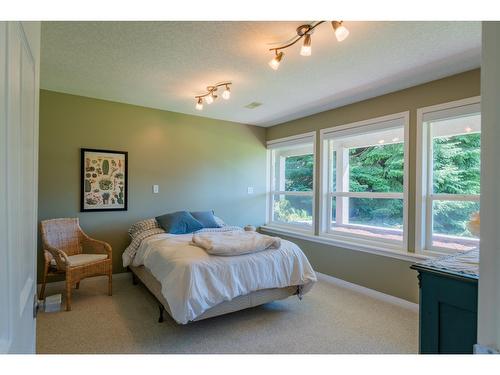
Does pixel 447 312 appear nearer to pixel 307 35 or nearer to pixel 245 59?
pixel 307 35

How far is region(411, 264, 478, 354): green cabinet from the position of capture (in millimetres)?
1185

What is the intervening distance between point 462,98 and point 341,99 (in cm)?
128

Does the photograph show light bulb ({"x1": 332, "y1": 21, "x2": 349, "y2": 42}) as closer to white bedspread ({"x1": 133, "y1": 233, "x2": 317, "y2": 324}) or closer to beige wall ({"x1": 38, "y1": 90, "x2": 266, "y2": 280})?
white bedspread ({"x1": 133, "y1": 233, "x2": 317, "y2": 324})

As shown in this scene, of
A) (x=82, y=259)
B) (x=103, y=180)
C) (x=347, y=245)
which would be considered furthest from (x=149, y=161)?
(x=347, y=245)

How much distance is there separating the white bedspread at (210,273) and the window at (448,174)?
4.69ft

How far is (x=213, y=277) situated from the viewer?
7.86 feet

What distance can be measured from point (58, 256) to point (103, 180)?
3.70 feet

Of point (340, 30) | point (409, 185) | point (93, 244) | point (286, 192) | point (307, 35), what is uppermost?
point (307, 35)

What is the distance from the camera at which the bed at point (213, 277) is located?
7.47 ft

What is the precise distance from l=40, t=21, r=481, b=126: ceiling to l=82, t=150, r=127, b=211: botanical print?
2.57ft

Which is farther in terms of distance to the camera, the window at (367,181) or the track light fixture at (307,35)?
Answer: the window at (367,181)

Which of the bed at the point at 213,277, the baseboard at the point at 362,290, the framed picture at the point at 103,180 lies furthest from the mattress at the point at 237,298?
the framed picture at the point at 103,180

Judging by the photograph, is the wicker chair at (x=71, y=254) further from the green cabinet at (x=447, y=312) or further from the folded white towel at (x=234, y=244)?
the green cabinet at (x=447, y=312)

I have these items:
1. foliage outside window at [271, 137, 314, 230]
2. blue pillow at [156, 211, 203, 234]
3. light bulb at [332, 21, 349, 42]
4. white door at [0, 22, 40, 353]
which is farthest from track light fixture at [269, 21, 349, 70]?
blue pillow at [156, 211, 203, 234]
